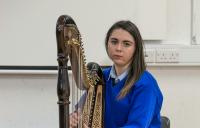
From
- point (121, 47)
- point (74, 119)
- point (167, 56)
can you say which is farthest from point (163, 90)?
point (74, 119)

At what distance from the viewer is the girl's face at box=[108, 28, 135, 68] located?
4.21ft

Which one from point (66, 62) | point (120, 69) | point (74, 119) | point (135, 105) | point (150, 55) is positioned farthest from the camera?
point (150, 55)

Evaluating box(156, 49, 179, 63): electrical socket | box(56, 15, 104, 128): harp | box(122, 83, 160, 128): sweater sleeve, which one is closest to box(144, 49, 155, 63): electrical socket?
box(156, 49, 179, 63): electrical socket

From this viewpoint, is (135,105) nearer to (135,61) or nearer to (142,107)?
(142,107)

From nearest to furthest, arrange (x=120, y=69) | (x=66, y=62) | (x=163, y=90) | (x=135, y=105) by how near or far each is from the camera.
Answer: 1. (x=66, y=62)
2. (x=135, y=105)
3. (x=120, y=69)
4. (x=163, y=90)

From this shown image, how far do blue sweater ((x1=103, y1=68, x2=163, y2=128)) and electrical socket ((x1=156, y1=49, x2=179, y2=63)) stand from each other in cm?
62

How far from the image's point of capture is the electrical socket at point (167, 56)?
191 centimetres

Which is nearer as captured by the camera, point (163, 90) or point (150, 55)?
point (150, 55)

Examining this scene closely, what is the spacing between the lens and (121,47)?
1.28 meters

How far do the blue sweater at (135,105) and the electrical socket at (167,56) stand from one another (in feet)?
2.02

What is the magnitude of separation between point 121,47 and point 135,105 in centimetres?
24

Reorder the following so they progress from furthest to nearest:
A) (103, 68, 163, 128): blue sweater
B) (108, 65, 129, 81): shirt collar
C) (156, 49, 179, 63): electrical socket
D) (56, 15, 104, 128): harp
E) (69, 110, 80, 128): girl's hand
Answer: (156, 49, 179, 63): electrical socket → (108, 65, 129, 81): shirt collar → (103, 68, 163, 128): blue sweater → (69, 110, 80, 128): girl's hand → (56, 15, 104, 128): harp

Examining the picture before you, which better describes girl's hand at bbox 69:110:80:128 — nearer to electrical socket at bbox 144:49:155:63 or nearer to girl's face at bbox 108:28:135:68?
girl's face at bbox 108:28:135:68

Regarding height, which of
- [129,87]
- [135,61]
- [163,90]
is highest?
[135,61]
